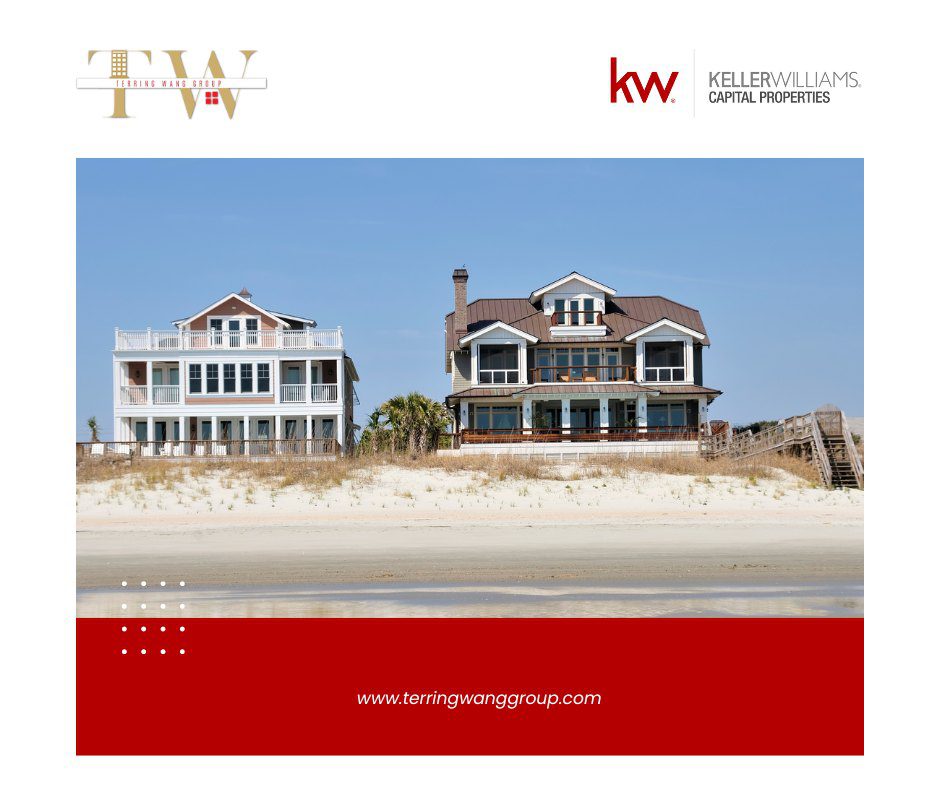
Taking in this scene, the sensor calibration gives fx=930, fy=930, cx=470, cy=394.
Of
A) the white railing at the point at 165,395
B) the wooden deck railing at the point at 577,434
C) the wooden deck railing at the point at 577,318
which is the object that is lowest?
the wooden deck railing at the point at 577,434

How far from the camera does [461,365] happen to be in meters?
39.8

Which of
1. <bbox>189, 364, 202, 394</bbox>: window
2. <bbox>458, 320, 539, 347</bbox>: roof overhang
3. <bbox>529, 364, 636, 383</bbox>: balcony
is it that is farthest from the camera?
<bbox>529, 364, 636, 383</bbox>: balcony

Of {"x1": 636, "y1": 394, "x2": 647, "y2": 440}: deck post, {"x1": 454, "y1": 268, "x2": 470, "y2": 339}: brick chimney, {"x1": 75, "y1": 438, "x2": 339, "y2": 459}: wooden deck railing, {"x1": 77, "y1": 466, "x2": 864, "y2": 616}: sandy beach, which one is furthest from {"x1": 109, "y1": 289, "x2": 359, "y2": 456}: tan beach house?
{"x1": 77, "y1": 466, "x2": 864, "y2": 616}: sandy beach

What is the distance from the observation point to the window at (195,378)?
37.8 m

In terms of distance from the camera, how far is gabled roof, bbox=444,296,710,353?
39375 mm

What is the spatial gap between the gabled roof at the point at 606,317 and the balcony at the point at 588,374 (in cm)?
114

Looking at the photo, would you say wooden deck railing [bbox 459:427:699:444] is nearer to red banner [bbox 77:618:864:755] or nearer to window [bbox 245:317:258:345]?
window [bbox 245:317:258:345]

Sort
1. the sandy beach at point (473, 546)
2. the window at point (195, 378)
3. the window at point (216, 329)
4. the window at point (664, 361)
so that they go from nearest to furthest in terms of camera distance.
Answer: the sandy beach at point (473, 546) < the window at point (195, 378) < the window at point (216, 329) < the window at point (664, 361)

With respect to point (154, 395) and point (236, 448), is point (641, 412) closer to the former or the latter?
point (236, 448)

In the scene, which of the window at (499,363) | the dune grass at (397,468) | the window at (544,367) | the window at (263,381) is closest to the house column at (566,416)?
the window at (544,367)

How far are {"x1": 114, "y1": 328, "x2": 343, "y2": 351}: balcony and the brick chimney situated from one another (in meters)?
5.08

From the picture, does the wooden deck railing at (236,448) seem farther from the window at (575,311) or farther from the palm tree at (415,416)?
the window at (575,311)

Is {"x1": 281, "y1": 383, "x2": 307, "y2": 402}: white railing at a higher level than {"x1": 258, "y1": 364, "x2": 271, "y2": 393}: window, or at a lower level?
lower
